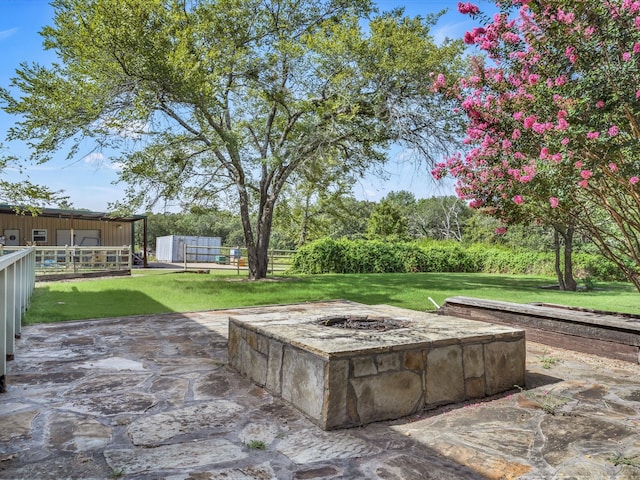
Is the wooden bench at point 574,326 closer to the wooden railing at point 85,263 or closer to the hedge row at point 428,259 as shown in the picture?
the hedge row at point 428,259

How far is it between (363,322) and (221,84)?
918cm

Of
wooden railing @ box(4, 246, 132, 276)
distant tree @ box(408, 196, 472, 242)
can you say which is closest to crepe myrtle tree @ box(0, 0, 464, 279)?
wooden railing @ box(4, 246, 132, 276)

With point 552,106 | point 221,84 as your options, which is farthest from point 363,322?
point 221,84

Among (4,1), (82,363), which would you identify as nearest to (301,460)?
(82,363)

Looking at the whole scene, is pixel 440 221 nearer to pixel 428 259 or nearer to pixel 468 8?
pixel 428 259

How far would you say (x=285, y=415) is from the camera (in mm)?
2768

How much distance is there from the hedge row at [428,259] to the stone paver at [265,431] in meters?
13.7

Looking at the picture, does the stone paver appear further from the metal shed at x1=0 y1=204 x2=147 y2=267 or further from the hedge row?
the metal shed at x1=0 y1=204 x2=147 y2=267

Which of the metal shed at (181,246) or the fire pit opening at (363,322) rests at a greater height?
the metal shed at (181,246)

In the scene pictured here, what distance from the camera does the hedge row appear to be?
16.8 m

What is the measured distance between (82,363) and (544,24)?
4897mm

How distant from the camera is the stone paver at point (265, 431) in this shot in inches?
81.7

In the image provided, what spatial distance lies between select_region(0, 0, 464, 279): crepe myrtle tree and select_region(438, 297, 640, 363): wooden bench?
5202mm

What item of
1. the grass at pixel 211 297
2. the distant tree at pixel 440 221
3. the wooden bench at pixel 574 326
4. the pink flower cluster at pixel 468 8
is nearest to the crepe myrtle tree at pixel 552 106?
the pink flower cluster at pixel 468 8
